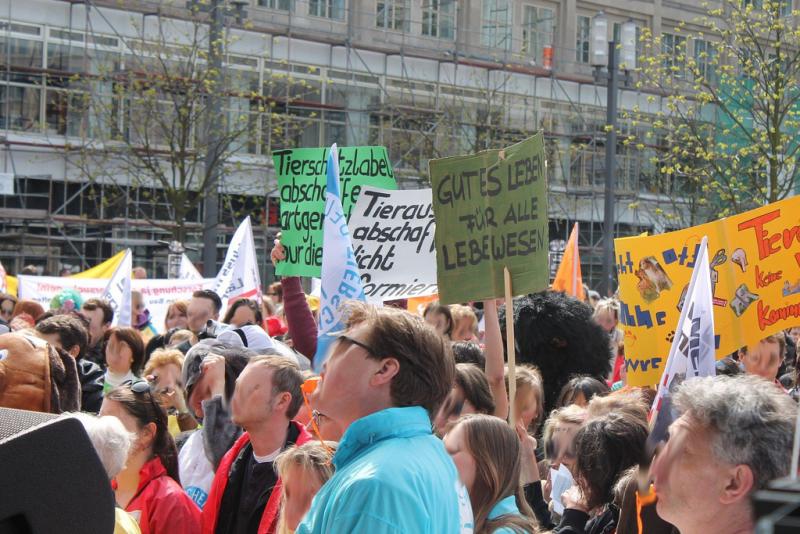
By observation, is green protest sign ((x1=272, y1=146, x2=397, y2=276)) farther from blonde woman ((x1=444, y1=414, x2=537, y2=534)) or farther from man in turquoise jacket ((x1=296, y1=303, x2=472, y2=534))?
man in turquoise jacket ((x1=296, y1=303, x2=472, y2=534))

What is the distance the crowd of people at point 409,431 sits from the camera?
272 centimetres

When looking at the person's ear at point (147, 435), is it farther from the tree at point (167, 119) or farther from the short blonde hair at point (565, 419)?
the tree at point (167, 119)

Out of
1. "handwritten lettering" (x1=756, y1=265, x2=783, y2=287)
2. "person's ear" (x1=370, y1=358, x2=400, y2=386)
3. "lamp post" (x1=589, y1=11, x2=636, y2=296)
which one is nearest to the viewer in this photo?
"person's ear" (x1=370, y1=358, x2=400, y2=386)

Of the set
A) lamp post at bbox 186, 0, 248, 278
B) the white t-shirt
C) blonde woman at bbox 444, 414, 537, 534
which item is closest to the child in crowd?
the white t-shirt

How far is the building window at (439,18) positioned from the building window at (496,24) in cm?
127

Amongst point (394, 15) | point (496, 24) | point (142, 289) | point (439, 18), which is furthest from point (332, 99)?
point (142, 289)

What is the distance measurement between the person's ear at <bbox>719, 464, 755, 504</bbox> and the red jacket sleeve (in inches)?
151

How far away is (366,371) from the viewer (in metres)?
3.10

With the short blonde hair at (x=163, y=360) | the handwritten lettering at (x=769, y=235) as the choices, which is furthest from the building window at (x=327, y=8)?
the handwritten lettering at (x=769, y=235)

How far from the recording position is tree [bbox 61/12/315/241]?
2342cm

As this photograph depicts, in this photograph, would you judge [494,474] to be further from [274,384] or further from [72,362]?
[72,362]

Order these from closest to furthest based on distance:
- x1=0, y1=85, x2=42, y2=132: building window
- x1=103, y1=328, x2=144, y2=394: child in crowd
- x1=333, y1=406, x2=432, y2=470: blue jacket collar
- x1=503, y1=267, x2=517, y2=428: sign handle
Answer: x1=333, y1=406, x2=432, y2=470: blue jacket collar < x1=503, y1=267, x2=517, y2=428: sign handle < x1=103, y1=328, x2=144, y2=394: child in crowd < x1=0, y1=85, x2=42, y2=132: building window

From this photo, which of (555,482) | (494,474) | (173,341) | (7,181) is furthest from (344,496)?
(7,181)

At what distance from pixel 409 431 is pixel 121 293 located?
11.0 m
